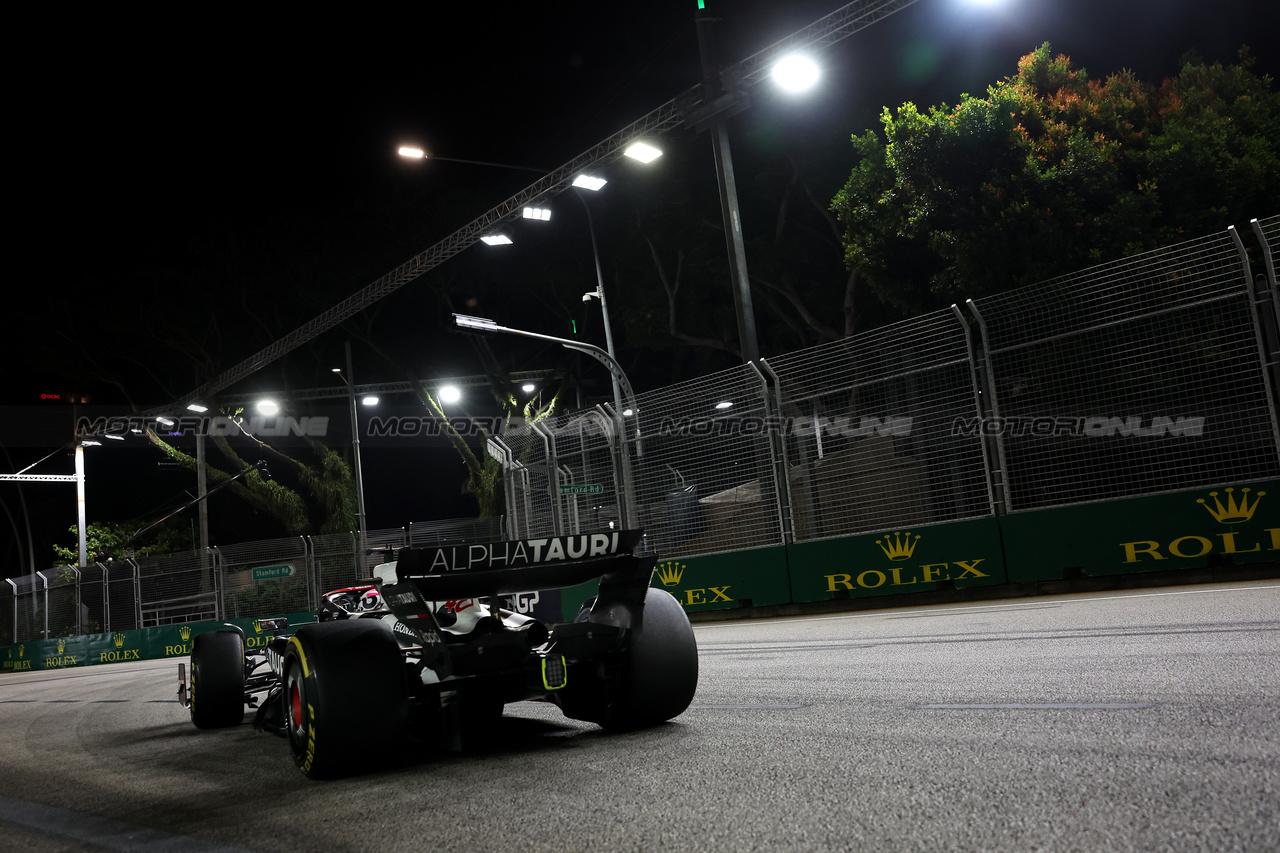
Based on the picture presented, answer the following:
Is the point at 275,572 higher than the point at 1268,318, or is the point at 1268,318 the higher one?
the point at 1268,318

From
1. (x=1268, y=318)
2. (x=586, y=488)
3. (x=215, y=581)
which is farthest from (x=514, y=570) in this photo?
(x=215, y=581)

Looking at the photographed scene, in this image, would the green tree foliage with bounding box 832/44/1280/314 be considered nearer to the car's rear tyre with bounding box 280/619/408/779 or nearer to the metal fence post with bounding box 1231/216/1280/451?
the metal fence post with bounding box 1231/216/1280/451

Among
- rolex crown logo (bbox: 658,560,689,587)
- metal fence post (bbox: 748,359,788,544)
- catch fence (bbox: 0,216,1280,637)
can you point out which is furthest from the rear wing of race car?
rolex crown logo (bbox: 658,560,689,587)

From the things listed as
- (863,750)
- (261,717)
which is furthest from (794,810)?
(261,717)

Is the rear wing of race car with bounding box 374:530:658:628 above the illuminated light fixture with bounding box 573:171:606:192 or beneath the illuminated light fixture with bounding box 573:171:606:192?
beneath

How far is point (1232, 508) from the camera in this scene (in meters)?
8.53

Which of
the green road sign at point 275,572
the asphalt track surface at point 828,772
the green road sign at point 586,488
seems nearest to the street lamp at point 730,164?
the green road sign at point 586,488

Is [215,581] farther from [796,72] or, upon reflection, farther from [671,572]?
[796,72]

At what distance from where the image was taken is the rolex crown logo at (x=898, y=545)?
1099 centimetres

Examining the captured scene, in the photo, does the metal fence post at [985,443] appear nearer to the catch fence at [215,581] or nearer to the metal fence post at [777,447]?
the metal fence post at [777,447]

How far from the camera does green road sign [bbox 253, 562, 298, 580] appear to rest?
22.4 metres

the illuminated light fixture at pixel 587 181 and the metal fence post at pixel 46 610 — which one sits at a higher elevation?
the illuminated light fixture at pixel 587 181

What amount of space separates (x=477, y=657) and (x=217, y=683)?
3197 mm

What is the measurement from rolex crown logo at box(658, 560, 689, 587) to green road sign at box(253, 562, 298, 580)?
12.3m
